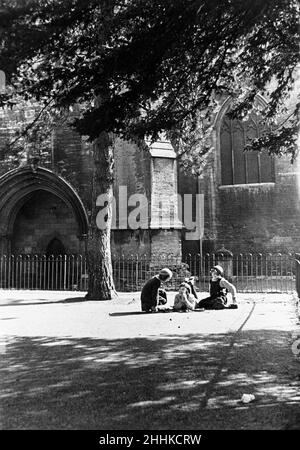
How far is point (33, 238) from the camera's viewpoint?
→ 20172mm

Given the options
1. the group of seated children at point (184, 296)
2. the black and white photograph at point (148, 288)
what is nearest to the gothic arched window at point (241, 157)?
the black and white photograph at point (148, 288)

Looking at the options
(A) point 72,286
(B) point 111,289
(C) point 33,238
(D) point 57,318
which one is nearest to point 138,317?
(D) point 57,318

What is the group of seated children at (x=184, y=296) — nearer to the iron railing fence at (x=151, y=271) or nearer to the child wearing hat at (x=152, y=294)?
the child wearing hat at (x=152, y=294)

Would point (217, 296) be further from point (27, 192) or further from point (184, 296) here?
point (27, 192)

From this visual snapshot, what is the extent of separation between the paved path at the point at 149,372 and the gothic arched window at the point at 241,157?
959 cm

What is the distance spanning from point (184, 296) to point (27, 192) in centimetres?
1092

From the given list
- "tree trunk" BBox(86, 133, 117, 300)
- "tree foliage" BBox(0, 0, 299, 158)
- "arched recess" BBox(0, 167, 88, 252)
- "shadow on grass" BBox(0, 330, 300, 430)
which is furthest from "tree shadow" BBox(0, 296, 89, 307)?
"tree foliage" BBox(0, 0, 299, 158)

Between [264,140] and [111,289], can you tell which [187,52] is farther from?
[111,289]

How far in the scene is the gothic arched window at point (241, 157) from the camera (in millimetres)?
18250

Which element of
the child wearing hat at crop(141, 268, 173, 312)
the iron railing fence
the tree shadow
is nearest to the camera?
the child wearing hat at crop(141, 268, 173, 312)

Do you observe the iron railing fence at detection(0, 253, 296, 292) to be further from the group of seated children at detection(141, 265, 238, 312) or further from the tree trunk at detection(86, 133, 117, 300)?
the group of seated children at detection(141, 265, 238, 312)

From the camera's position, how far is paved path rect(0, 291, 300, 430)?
3.67 m

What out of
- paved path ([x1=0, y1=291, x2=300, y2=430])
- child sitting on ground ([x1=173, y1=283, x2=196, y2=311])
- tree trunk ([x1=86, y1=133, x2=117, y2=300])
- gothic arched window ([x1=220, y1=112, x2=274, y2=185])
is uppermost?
gothic arched window ([x1=220, y1=112, x2=274, y2=185])

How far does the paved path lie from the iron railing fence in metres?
6.05
